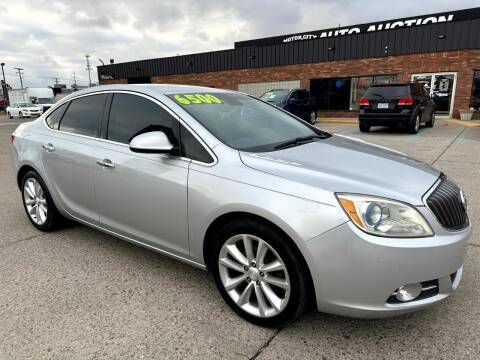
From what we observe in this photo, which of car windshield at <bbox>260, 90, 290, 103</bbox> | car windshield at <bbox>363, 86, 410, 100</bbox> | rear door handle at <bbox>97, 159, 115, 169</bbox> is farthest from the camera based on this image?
car windshield at <bbox>260, 90, 290, 103</bbox>

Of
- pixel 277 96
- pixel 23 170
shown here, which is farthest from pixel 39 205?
pixel 277 96

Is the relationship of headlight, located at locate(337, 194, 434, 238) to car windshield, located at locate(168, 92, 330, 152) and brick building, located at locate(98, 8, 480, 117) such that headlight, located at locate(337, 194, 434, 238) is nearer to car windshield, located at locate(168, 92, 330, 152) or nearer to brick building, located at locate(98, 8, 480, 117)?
car windshield, located at locate(168, 92, 330, 152)

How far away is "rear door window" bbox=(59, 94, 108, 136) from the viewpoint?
3.57 metres

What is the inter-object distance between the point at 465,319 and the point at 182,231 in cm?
202

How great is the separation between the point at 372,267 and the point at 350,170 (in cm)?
67

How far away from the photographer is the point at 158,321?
8.60ft

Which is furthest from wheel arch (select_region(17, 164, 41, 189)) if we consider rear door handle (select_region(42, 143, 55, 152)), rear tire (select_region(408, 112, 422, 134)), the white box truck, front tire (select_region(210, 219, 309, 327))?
the white box truck

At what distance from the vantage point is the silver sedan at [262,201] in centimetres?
212

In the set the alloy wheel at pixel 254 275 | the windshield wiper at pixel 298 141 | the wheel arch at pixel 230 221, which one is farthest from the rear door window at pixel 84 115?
the alloy wheel at pixel 254 275

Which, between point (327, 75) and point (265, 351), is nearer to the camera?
point (265, 351)

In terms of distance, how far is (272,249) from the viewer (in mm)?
2324

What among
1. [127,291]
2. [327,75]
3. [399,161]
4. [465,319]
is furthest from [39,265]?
[327,75]

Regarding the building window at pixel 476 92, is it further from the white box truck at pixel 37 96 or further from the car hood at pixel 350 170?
the white box truck at pixel 37 96

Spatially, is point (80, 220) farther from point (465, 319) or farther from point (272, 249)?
point (465, 319)
